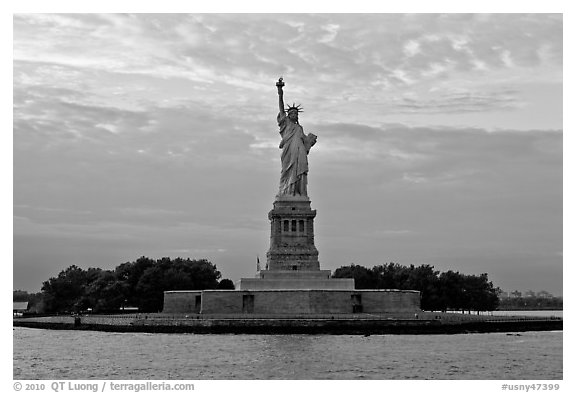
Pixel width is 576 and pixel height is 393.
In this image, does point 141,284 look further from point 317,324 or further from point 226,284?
point 317,324

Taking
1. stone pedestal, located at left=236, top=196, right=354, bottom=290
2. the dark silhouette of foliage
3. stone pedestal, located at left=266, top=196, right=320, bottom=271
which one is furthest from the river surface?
the dark silhouette of foliage

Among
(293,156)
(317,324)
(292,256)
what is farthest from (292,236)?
(317,324)

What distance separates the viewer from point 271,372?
39969 mm

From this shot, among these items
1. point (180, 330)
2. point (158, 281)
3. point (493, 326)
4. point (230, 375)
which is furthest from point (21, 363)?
point (158, 281)

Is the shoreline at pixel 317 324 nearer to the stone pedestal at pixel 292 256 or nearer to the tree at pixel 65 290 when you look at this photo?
the stone pedestal at pixel 292 256

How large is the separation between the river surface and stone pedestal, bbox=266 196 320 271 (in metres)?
14.4

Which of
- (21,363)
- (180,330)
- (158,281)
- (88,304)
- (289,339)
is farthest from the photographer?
(88,304)

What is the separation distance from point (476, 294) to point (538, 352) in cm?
5455

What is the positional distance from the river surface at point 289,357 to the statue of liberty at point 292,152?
775 inches

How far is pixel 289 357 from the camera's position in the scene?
45.0 m

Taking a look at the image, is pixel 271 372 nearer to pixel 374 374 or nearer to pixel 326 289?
pixel 374 374

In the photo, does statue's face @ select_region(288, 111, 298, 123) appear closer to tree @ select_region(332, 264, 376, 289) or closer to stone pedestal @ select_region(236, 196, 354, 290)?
stone pedestal @ select_region(236, 196, 354, 290)
